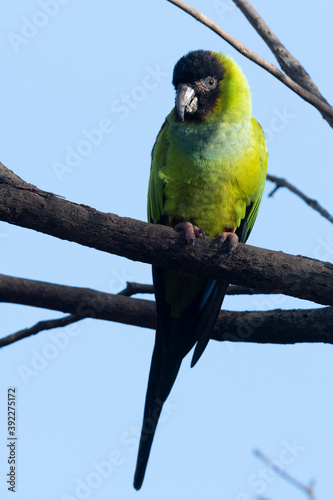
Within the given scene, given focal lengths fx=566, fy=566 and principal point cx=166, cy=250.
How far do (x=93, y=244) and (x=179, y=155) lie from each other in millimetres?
1300

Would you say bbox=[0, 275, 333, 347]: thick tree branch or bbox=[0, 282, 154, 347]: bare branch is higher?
bbox=[0, 275, 333, 347]: thick tree branch

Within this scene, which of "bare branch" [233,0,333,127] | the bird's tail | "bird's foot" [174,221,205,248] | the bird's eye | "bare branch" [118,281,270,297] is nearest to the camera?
"bird's foot" [174,221,205,248]

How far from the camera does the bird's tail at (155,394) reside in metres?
4.39

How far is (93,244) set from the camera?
3.34 meters

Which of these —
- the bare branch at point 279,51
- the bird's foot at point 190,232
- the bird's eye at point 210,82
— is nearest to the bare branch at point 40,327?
the bird's foot at point 190,232

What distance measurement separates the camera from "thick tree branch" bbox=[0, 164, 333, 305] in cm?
326

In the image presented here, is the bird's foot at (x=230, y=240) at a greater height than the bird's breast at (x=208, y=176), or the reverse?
the bird's breast at (x=208, y=176)

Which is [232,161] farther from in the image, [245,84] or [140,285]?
[140,285]

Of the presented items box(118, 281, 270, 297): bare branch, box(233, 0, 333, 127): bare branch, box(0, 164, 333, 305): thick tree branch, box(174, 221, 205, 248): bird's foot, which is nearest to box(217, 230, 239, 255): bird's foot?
box(0, 164, 333, 305): thick tree branch

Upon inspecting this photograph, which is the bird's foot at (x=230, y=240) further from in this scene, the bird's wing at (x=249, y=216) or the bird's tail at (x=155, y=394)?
the bird's tail at (x=155, y=394)

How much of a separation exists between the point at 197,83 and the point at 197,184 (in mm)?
932

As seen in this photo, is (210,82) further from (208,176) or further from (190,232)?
(190,232)

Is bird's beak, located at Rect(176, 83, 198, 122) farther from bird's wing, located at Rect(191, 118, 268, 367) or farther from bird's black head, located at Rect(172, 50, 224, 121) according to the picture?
bird's wing, located at Rect(191, 118, 268, 367)

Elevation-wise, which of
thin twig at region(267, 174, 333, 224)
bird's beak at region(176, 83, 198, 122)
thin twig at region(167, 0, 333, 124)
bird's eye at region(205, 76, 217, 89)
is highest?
bird's eye at region(205, 76, 217, 89)
